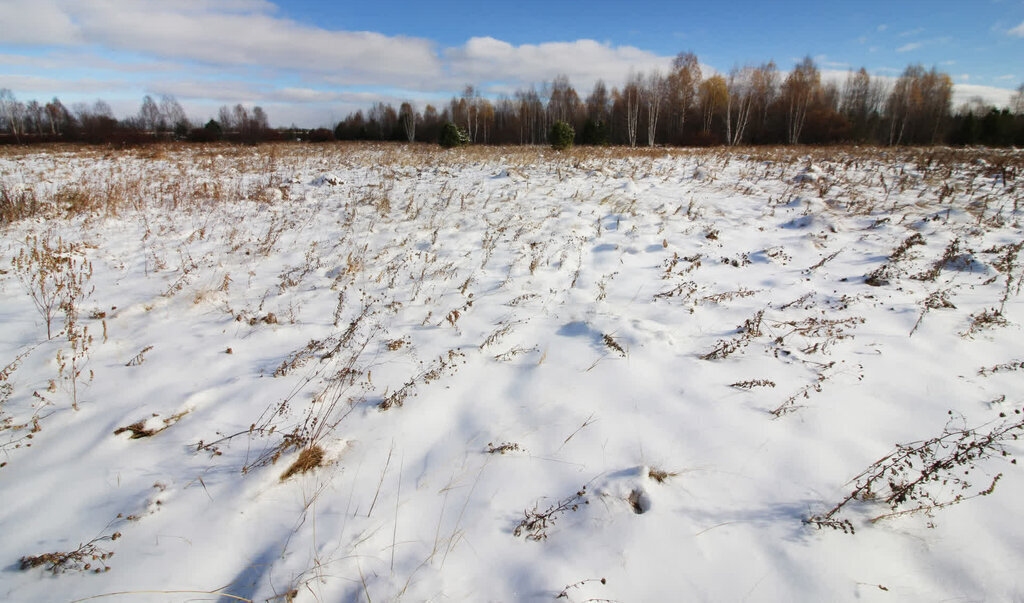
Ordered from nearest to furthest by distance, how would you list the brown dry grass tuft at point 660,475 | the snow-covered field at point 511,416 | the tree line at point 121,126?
the snow-covered field at point 511,416
the brown dry grass tuft at point 660,475
the tree line at point 121,126

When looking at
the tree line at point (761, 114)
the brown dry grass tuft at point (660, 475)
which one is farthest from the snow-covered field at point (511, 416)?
the tree line at point (761, 114)

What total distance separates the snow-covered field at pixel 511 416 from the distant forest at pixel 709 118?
28091mm

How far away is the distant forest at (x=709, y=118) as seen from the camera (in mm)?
32531

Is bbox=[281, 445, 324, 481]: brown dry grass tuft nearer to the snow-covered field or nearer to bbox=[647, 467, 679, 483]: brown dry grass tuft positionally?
the snow-covered field

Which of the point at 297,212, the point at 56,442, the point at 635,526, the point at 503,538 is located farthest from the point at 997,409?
the point at 297,212

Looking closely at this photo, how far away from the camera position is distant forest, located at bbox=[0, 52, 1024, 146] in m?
32.5

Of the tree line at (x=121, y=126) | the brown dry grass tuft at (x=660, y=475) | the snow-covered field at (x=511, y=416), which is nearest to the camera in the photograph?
the snow-covered field at (x=511, y=416)

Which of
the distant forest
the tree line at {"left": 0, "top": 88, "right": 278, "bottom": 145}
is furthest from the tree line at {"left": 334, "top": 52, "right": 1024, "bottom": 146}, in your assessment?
the tree line at {"left": 0, "top": 88, "right": 278, "bottom": 145}

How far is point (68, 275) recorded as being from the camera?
461cm

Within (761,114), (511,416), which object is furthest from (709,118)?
(511,416)

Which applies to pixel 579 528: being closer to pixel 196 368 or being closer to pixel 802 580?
pixel 802 580

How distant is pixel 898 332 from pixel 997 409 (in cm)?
108

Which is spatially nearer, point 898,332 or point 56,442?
point 56,442

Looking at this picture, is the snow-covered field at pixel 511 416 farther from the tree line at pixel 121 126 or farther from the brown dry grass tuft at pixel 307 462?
the tree line at pixel 121 126
